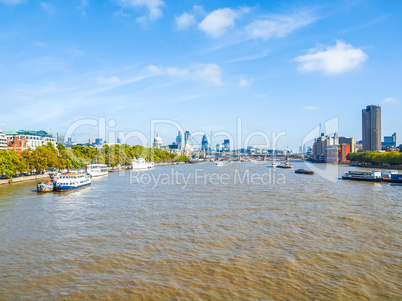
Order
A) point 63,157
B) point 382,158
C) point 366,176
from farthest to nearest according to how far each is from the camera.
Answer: point 382,158 → point 63,157 → point 366,176

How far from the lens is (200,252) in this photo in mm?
17406

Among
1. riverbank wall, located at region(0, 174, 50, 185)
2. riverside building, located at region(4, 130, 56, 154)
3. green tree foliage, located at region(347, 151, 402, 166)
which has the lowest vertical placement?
riverbank wall, located at region(0, 174, 50, 185)

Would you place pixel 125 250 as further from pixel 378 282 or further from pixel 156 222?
pixel 378 282

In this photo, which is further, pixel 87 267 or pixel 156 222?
pixel 156 222

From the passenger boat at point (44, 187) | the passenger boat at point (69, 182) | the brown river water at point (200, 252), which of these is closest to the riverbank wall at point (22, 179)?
the passenger boat at point (44, 187)

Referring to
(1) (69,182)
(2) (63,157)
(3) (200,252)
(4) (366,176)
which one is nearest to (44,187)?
(1) (69,182)

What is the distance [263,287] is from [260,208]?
17.5 m

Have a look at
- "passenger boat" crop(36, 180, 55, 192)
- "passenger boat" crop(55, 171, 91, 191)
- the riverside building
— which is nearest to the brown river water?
"passenger boat" crop(36, 180, 55, 192)

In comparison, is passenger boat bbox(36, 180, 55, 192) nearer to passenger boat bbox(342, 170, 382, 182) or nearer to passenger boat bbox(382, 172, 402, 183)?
passenger boat bbox(342, 170, 382, 182)

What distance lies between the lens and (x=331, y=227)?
2308 cm

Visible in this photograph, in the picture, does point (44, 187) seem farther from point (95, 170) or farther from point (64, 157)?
point (64, 157)

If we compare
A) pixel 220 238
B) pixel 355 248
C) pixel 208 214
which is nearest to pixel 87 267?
pixel 220 238

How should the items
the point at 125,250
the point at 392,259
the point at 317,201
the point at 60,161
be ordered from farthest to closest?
1. the point at 60,161
2. the point at 317,201
3. the point at 125,250
4. the point at 392,259

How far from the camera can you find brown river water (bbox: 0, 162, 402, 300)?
13055 millimetres
